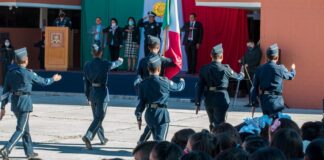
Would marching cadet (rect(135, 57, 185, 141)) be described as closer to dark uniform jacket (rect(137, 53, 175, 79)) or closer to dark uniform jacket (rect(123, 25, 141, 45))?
dark uniform jacket (rect(137, 53, 175, 79))

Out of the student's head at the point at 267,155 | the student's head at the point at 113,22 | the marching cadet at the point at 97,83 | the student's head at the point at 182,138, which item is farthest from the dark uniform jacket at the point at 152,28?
the student's head at the point at 267,155

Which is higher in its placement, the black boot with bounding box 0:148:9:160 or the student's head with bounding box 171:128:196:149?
the student's head with bounding box 171:128:196:149

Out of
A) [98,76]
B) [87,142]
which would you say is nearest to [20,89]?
[98,76]

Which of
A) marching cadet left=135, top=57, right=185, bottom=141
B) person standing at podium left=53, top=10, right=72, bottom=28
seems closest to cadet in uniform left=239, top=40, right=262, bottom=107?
person standing at podium left=53, top=10, right=72, bottom=28

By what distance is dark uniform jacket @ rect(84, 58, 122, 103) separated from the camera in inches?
479

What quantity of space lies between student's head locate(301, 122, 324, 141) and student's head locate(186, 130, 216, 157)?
44.1 inches

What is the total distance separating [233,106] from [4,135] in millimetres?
7347

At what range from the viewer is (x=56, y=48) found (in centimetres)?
2280

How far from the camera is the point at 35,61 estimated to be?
25.5m

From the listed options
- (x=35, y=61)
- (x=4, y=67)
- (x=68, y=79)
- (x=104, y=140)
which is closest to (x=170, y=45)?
(x=104, y=140)

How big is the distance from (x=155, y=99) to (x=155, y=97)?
0.03 meters

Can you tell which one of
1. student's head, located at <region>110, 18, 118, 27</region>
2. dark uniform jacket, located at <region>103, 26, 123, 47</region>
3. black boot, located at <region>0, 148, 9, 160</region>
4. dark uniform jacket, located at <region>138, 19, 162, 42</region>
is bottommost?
black boot, located at <region>0, 148, 9, 160</region>

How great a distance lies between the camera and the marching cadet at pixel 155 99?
35.1ft

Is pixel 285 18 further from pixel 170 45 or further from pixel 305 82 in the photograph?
pixel 170 45
